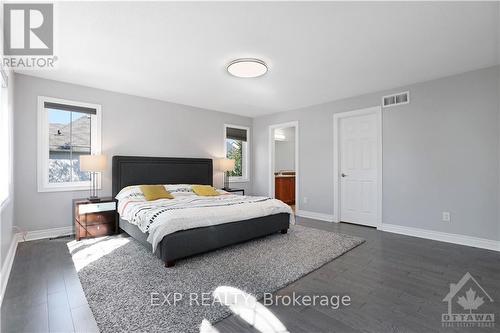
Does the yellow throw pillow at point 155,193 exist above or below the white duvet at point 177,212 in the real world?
above

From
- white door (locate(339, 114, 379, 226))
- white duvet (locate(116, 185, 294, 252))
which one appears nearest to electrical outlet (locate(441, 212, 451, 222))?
white door (locate(339, 114, 379, 226))

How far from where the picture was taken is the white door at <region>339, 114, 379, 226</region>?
438cm

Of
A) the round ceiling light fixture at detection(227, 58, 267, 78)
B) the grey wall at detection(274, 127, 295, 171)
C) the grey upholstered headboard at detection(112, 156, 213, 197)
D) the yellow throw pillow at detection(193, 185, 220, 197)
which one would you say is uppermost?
the round ceiling light fixture at detection(227, 58, 267, 78)

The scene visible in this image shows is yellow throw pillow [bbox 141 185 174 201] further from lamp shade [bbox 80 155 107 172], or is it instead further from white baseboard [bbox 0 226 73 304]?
white baseboard [bbox 0 226 73 304]

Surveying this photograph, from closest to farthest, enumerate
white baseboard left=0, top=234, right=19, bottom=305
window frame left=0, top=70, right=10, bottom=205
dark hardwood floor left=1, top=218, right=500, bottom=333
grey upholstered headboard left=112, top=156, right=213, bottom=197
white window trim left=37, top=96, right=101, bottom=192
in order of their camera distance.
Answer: dark hardwood floor left=1, top=218, right=500, bottom=333 < white baseboard left=0, top=234, right=19, bottom=305 < window frame left=0, top=70, right=10, bottom=205 < white window trim left=37, top=96, right=101, bottom=192 < grey upholstered headboard left=112, top=156, right=213, bottom=197

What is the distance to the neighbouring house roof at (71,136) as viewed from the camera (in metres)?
3.79

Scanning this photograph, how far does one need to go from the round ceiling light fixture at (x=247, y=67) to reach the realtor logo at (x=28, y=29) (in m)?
1.82

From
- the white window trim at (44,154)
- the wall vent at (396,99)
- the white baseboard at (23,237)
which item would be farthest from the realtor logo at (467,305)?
the white window trim at (44,154)

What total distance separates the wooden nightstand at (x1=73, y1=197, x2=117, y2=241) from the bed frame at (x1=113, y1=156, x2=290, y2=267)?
170 millimetres

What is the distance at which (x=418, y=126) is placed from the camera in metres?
3.79

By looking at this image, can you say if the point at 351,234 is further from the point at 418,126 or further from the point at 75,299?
the point at 75,299

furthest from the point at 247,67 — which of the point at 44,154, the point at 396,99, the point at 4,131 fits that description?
the point at 44,154

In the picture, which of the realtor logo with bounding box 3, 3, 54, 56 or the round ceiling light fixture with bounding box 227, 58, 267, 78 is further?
the round ceiling light fixture with bounding box 227, 58, 267, 78

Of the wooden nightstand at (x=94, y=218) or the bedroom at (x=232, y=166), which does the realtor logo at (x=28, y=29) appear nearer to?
the bedroom at (x=232, y=166)
